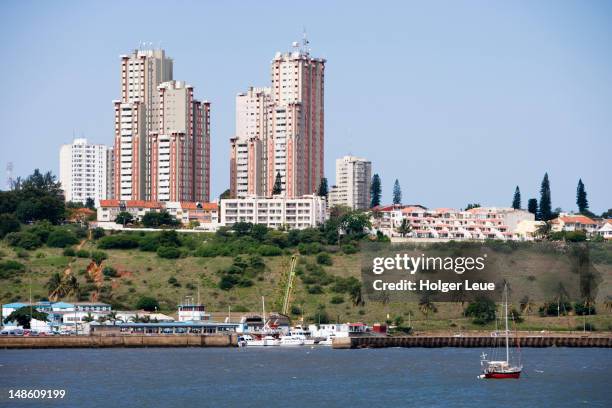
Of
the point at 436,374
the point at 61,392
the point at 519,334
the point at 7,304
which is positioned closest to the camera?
the point at 61,392

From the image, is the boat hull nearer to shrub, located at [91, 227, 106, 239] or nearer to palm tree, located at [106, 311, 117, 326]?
palm tree, located at [106, 311, 117, 326]

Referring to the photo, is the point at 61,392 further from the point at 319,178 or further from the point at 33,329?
the point at 319,178

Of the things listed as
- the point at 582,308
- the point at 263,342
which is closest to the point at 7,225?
the point at 263,342

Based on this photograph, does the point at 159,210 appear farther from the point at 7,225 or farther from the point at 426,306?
the point at 426,306

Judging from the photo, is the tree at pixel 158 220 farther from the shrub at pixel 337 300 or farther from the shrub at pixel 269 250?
the shrub at pixel 337 300

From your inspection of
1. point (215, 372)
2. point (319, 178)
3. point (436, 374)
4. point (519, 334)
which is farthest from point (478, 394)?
point (319, 178)

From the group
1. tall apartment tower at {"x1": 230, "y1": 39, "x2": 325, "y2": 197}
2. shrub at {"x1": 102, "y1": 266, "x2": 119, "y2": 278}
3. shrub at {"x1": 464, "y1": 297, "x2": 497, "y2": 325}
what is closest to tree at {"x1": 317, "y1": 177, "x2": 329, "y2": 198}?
tall apartment tower at {"x1": 230, "y1": 39, "x2": 325, "y2": 197}
